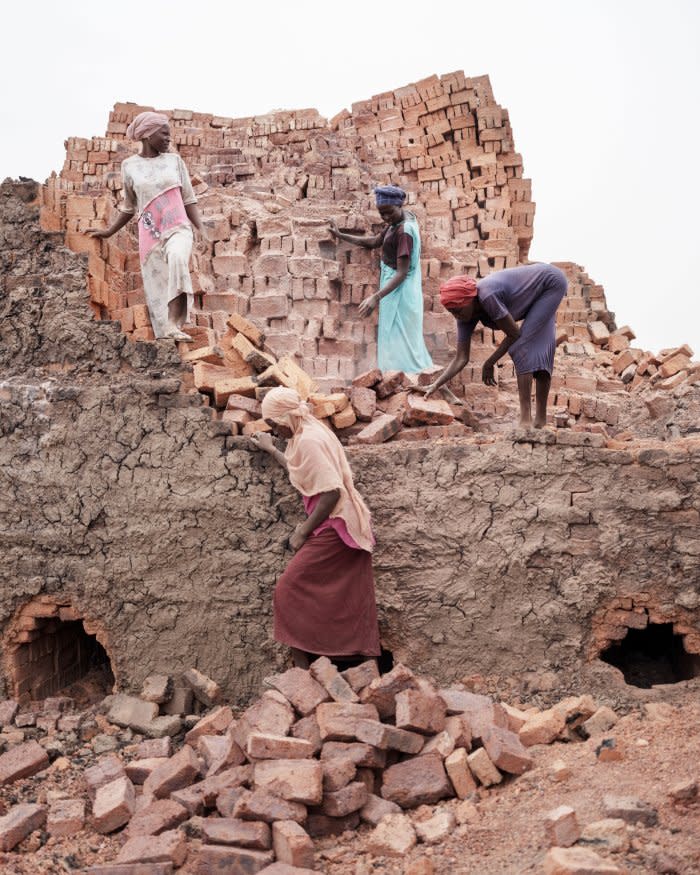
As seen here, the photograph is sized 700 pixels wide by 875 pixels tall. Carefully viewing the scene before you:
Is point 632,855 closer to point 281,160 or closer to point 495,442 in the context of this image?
point 495,442

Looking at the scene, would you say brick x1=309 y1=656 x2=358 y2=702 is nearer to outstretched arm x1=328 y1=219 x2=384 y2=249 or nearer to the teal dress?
the teal dress

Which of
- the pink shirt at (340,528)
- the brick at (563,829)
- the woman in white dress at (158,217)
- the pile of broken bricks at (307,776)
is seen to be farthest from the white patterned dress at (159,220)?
the brick at (563,829)

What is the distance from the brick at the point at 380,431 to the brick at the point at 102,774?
240cm

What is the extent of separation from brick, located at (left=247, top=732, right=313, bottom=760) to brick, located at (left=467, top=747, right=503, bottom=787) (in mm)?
745

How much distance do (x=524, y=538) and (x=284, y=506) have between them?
58.1 inches

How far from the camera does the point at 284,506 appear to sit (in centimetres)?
506

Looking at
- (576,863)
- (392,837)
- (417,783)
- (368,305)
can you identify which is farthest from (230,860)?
(368,305)

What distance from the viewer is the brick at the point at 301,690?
13.2 ft

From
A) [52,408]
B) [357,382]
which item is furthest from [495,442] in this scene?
[52,408]

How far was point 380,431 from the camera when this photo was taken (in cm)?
536

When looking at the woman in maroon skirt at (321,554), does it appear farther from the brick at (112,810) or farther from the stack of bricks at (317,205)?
the stack of bricks at (317,205)

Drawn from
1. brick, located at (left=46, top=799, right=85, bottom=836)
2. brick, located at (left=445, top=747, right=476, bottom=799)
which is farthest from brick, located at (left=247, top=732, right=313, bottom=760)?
brick, located at (left=46, top=799, right=85, bottom=836)

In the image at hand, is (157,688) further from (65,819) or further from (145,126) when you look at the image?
(145,126)

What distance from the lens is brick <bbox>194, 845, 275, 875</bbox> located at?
129 inches
